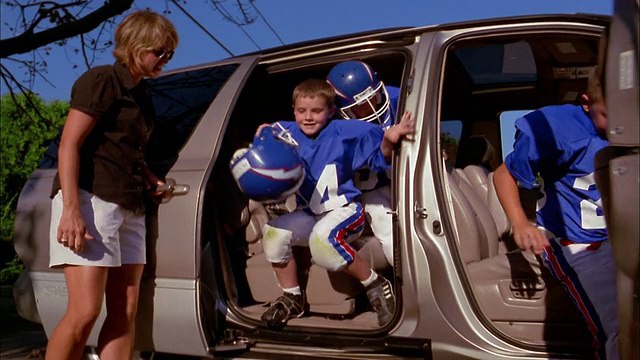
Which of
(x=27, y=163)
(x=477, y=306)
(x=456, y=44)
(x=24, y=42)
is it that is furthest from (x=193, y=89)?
(x=27, y=163)

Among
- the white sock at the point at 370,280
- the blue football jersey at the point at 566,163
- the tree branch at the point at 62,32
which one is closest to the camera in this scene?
the blue football jersey at the point at 566,163

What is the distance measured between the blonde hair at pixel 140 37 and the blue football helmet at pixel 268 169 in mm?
602

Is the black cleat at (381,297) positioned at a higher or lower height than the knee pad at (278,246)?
lower

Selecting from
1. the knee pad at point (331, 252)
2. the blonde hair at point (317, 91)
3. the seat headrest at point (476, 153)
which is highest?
the blonde hair at point (317, 91)

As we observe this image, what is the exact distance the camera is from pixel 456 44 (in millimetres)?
3504

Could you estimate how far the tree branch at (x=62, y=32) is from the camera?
7.26 meters

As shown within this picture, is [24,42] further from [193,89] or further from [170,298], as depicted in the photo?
[170,298]

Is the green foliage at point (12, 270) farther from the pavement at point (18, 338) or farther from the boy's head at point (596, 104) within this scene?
the boy's head at point (596, 104)

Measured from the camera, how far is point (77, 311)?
10.9ft

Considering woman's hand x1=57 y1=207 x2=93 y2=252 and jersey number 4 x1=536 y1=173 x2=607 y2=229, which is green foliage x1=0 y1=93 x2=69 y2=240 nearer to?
woman's hand x1=57 y1=207 x2=93 y2=252

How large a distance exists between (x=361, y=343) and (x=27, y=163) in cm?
1168

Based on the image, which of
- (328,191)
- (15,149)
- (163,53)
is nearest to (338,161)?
(328,191)

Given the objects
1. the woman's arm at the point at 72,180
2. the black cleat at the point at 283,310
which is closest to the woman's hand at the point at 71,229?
the woman's arm at the point at 72,180

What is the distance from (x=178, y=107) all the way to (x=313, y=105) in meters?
0.71
